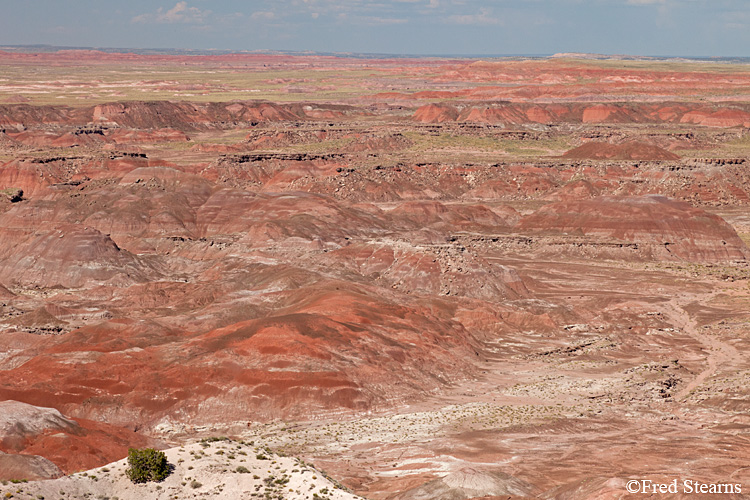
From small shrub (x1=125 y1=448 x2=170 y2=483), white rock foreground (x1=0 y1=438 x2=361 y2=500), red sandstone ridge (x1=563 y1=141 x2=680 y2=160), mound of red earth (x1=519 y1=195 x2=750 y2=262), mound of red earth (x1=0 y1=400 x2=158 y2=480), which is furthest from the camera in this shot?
red sandstone ridge (x1=563 y1=141 x2=680 y2=160)

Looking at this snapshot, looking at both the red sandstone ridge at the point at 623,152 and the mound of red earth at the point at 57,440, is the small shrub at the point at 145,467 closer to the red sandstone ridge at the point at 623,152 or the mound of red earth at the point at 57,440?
the mound of red earth at the point at 57,440

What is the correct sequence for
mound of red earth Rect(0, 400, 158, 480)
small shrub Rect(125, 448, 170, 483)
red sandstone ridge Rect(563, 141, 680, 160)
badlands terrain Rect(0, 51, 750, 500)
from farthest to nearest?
red sandstone ridge Rect(563, 141, 680, 160) < badlands terrain Rect(0, 51, 750, 500) < mound of red earth Rect(0, 400, 158, 480) < small shrub Rect(125, 448, 170, 483)

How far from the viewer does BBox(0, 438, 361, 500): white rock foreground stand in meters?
28.2

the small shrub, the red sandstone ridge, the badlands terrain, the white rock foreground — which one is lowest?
the badlands terrain

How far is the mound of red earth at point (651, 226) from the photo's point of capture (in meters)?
103

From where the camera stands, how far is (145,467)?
29266mm

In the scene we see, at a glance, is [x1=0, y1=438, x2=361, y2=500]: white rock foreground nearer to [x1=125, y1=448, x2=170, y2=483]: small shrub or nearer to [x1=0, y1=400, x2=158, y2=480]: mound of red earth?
[x1=125, y1=448, x2=170, y2=483]: small shrub

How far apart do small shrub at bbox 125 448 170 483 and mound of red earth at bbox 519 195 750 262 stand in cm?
8574

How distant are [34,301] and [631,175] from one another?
106 metres

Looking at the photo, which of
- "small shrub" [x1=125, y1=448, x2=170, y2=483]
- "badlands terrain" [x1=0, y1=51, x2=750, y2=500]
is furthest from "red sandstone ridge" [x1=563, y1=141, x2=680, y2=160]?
"small shrub" [x1=125, y1=448, x2=170, y2=483]

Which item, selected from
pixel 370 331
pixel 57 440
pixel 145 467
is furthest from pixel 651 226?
pixel 145 467

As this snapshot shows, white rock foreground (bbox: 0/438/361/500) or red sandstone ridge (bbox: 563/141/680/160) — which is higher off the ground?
red sandstone ridge (bbox: 563/141/680/160)

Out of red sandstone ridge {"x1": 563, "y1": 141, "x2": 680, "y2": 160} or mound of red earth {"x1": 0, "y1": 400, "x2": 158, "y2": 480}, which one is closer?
Answer: mound of red earth {"x1": 0, "y1": 400, "x2": 158, "y2": 480}

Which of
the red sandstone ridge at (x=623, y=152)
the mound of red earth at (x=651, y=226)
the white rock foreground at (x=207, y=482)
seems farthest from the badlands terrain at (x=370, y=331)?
the red sandstone ridge at (x=623, y=152)
